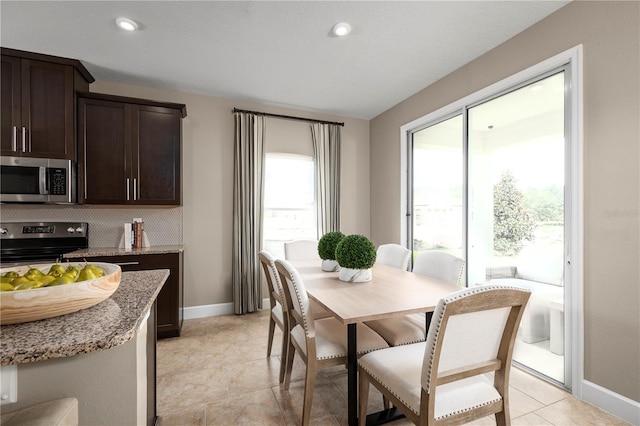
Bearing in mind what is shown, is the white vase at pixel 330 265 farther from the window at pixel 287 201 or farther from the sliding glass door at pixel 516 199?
the window at pixel 287 201

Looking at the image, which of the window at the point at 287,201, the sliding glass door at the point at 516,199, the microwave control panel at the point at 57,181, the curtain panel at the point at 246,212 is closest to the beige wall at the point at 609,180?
the sliding glass door at the point at 516,199

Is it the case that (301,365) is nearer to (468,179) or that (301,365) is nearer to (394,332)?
(394,332)

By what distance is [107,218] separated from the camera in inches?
128

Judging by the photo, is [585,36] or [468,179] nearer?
[585,36]

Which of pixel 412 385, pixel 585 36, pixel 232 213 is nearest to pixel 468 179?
pixel 585 36

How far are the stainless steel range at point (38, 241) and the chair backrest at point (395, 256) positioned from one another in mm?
3126

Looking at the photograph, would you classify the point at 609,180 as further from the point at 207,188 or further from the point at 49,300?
the point at 207,188

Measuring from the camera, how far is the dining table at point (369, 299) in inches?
59.6

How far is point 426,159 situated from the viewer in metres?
3.63

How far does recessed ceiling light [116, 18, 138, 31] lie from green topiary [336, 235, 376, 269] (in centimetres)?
231

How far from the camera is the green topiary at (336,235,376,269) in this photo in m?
2.06

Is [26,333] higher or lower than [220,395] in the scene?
higher

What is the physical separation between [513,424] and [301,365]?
1.47 meters

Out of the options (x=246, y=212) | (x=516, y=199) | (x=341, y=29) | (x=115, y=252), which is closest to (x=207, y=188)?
(x=246, y=212)
